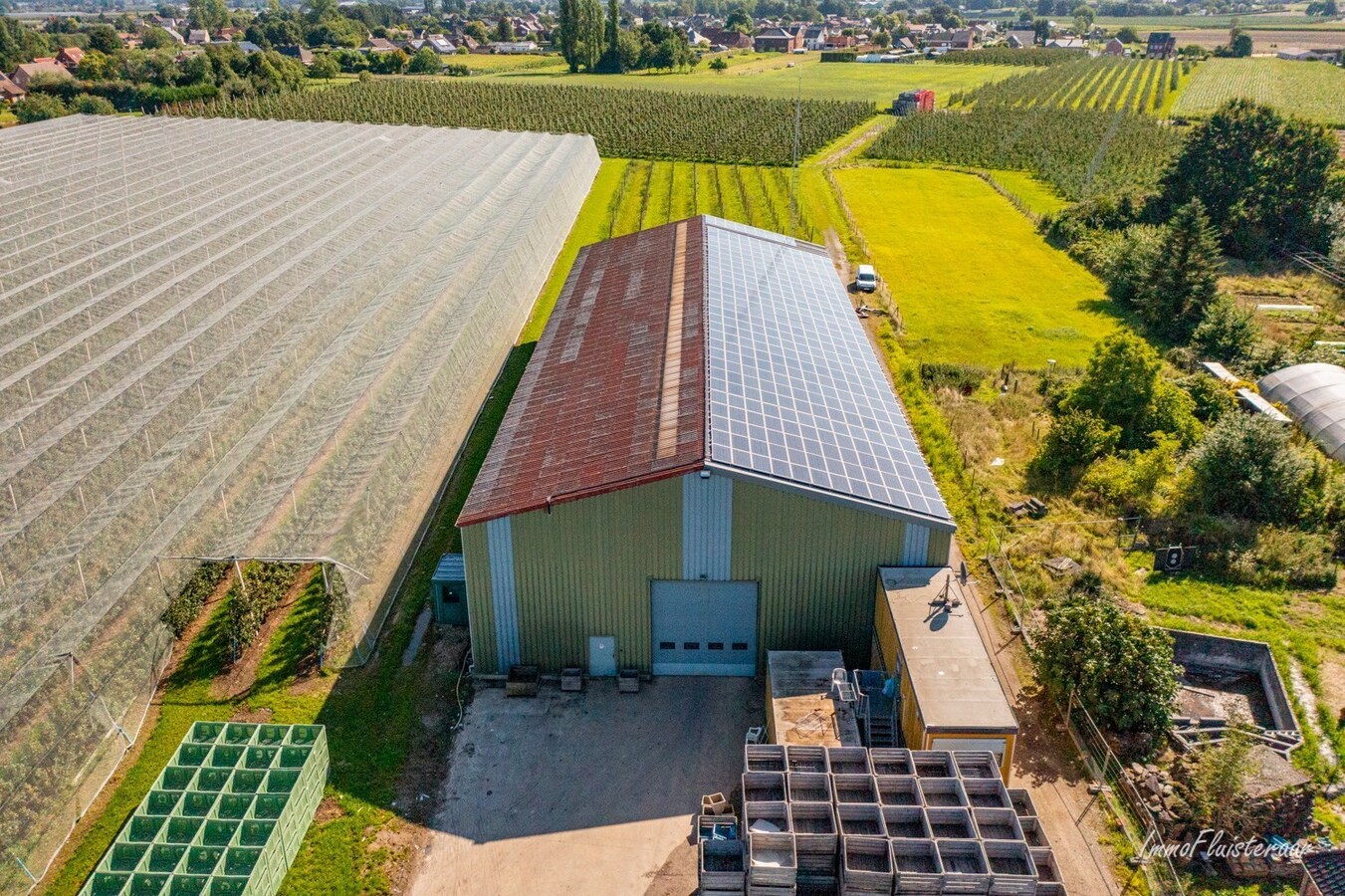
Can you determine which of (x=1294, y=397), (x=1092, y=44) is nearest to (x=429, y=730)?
(x=1294, y=397)

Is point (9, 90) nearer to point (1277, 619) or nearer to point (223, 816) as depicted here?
point (223, 816)

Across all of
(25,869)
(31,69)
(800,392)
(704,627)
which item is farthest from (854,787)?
(31,69)

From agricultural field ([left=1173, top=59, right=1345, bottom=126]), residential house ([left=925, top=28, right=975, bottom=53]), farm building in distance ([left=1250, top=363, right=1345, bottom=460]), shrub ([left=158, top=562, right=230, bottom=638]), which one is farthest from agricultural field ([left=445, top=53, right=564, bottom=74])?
shrub ([left=158, top=562, right=230, bottom=638])

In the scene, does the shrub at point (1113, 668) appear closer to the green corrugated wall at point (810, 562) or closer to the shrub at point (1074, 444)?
the green corrugated wall at point (810, 562)

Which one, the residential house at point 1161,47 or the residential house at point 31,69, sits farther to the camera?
the residential house at point 1161,47

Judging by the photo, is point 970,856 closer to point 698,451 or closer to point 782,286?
point 698,451

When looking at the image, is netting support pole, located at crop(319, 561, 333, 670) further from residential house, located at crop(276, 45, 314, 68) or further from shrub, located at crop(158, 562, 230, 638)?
residential house, located at crop(276, 45, 314, 68)

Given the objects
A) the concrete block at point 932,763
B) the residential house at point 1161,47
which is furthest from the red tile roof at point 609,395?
the residential house at point 1161,47
